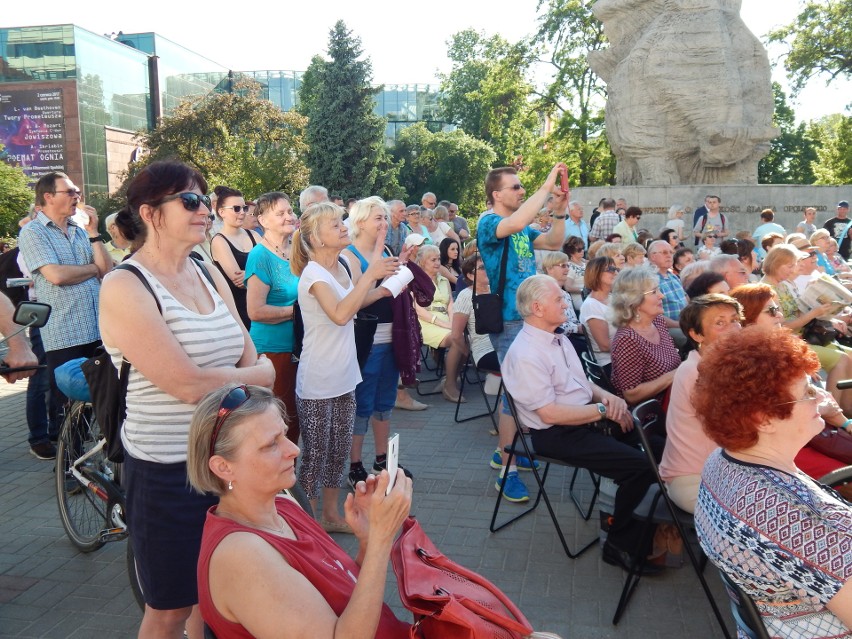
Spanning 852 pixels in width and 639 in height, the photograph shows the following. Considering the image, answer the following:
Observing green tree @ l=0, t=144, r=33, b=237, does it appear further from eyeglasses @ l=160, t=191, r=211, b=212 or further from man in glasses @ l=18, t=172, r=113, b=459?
eyeglasses @ l=160, t=191, r=211, b=212

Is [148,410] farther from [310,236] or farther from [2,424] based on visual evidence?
[2,424]

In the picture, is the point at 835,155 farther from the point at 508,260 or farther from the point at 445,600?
the point at 445,600

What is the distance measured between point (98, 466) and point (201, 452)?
2370mm

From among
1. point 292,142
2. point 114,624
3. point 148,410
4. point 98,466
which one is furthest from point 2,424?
point 292,142

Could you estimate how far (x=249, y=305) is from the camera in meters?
4.55

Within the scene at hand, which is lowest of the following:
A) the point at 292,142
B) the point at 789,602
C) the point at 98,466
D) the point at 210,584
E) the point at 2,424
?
the point at 2,424

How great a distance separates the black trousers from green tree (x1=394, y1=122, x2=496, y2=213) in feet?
150

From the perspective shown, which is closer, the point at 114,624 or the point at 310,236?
the point at 114,624

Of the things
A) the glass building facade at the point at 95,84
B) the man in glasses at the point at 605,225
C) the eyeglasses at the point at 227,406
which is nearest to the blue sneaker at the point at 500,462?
the eyeglasses at the point at 227,406

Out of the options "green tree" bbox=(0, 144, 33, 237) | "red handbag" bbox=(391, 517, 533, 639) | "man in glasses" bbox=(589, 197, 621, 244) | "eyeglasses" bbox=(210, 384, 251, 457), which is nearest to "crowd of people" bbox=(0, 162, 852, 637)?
"eyeglasses" bbox=(210, 384, 251, 457)

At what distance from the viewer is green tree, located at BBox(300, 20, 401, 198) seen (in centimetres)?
3903

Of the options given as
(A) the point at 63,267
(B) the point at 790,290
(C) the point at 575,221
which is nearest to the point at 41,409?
(A) the point at 63,267

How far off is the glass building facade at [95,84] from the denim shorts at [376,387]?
1929 inches

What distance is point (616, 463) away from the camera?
377 cm
